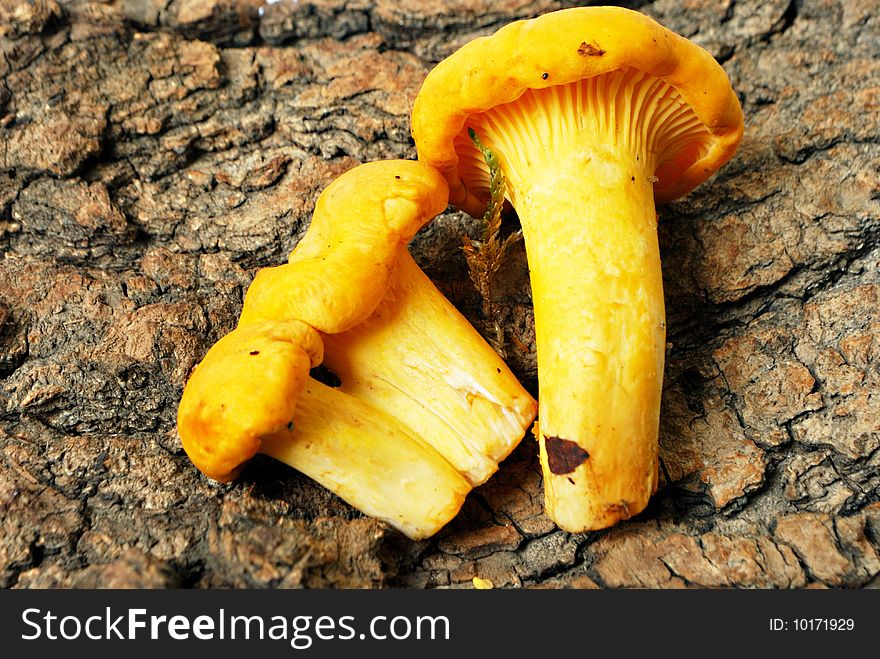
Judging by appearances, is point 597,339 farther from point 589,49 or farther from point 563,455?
point 589,49

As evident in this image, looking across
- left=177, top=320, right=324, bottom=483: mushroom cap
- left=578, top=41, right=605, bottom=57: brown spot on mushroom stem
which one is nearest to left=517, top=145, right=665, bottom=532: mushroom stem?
left=578, top=41, right=605, bottom=57: brown spot on mushroom stem

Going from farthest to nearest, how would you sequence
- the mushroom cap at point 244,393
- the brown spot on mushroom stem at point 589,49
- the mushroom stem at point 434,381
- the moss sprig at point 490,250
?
the moss sprig at point 490,250, the mushroom stem at point 434,381, the brown spot on mushroom stem at point 589,49, the mushroom cap at point 244,393

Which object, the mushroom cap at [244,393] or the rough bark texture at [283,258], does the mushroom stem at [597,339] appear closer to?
the rough bark texture at [283,258]

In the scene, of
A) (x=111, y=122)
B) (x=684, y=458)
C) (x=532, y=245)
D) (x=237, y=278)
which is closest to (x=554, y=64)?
(x=532, y=245)

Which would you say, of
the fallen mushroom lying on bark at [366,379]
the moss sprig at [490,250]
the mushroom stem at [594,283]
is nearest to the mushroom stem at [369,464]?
the fallen mushroom lying on bark at [366,379]

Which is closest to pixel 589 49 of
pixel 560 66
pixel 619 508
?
pixel 560 66

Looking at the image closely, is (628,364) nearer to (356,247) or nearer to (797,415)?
(797,415)

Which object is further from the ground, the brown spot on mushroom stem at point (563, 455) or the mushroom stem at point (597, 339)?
the mushroom stem at point (597, 339)

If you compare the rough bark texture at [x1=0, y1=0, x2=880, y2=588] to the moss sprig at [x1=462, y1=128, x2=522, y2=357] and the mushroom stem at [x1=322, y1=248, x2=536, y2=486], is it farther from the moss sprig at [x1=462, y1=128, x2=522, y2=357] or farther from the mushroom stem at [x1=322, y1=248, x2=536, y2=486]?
the mushroom stem at [x1=322, y1=248, x2=536, y2=486]
